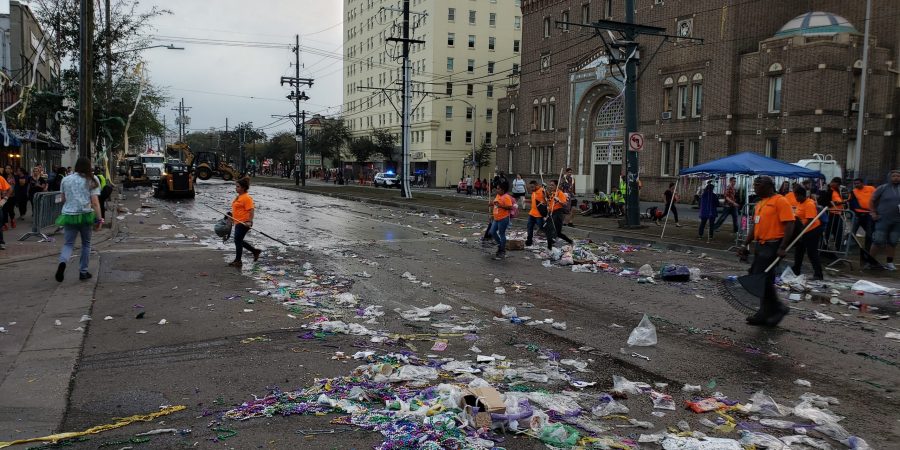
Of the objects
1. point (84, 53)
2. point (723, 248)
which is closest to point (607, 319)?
point (723, 248)

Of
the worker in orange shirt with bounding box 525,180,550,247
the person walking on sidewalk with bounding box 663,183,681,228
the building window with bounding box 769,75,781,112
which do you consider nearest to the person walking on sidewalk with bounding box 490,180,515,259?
the worker in orange shirt with bounding box 525,180,550,247

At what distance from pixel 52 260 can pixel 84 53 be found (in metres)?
7.65

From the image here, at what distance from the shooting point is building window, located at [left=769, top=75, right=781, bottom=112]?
34875mm

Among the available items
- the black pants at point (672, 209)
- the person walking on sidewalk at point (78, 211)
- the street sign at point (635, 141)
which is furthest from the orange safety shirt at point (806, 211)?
the person walking on sidewalk at point (78, 211)

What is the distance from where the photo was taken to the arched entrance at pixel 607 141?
150 ft

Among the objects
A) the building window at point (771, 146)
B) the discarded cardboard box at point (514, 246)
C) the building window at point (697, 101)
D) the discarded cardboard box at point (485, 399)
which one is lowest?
the discarded cardboard box at point (514, 246)

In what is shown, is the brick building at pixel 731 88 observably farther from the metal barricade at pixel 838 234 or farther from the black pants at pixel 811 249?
the black pants at pixel 811 249

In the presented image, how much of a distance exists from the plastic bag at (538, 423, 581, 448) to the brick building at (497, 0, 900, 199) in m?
30.1

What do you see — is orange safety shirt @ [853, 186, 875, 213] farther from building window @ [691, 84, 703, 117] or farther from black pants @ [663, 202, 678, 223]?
building window @ [691, 84, 703, 117]

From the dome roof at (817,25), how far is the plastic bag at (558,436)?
36154 mm

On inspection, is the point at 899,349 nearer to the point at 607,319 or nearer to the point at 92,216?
the point at 607,319

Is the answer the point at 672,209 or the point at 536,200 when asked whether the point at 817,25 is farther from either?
the point at 536,200

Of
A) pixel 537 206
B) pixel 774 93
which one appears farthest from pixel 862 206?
pixel 774 93

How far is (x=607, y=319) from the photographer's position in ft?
25.6
